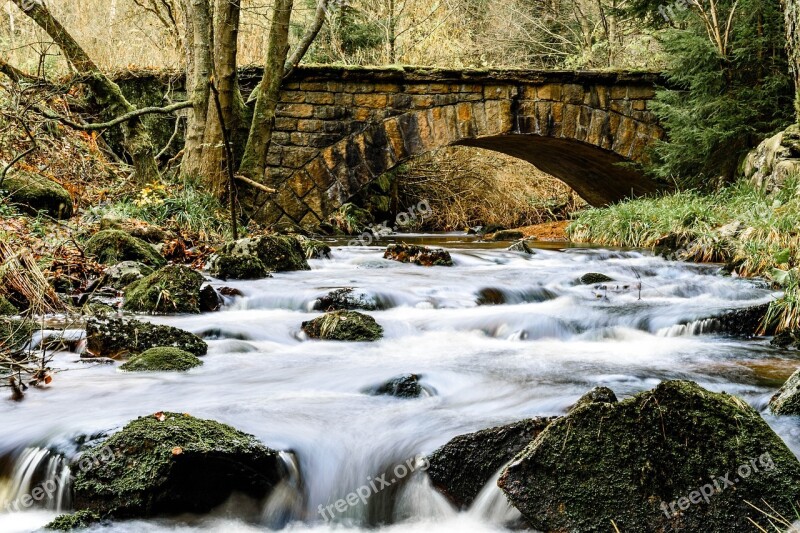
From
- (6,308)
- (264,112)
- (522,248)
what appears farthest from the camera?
(264,112)

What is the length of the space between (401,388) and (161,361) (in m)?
1.22

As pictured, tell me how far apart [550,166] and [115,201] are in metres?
8.18

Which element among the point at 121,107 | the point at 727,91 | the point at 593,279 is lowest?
the point at 593,279

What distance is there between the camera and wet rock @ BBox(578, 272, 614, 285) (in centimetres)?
657

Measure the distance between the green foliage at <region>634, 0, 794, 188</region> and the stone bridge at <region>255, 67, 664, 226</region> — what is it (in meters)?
1.15

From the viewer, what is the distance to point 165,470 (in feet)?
8.09

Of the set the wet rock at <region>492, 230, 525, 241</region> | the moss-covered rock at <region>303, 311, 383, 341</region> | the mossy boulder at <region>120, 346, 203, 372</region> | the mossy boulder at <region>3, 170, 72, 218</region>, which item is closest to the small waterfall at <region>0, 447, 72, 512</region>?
the mossy boulder at <region>120, 346, 203, 372</region>

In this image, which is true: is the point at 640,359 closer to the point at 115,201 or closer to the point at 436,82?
the point at 115,201

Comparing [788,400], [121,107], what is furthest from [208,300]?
[121,107]

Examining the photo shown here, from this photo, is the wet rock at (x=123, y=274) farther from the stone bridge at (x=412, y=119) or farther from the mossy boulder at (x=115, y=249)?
the stone bridge at (x=412, y=119)

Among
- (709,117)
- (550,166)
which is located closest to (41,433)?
(709,117)

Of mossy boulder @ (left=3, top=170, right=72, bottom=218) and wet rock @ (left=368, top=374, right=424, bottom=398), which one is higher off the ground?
mossy boulder @ (left=3, top=170, right=72, bottom=218)

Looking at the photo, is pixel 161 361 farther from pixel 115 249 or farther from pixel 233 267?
pixel 233 267

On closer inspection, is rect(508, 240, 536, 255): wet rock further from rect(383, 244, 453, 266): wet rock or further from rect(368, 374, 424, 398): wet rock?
rect(368, 374, 424, 398): wet rock
